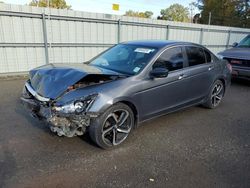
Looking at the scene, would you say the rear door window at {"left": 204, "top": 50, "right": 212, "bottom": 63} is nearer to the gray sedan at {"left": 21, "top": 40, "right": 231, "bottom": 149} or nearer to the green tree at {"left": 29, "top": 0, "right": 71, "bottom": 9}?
the gray sedan at {"left": 21, "top": 40, "right": 231, "bottom": 149}

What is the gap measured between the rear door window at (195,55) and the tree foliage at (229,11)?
35.4m

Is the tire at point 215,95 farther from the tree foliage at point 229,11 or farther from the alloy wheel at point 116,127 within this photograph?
the tree foliage at point 229,11

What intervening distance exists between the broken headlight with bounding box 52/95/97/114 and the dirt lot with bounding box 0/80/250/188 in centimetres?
68

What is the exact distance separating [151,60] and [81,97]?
1.44 meters

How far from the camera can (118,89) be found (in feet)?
10.5

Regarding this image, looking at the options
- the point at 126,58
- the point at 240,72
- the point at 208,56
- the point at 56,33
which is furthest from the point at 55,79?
the point at 240,72

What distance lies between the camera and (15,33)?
791cm

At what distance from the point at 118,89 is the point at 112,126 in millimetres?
580

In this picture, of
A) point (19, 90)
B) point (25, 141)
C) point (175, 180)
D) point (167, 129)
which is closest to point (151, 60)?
point (167, 129)

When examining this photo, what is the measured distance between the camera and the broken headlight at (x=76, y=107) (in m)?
2.91

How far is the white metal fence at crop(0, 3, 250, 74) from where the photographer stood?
7852mm

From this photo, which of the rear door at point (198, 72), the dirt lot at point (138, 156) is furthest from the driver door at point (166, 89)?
the dirt lot at point (138, 156)

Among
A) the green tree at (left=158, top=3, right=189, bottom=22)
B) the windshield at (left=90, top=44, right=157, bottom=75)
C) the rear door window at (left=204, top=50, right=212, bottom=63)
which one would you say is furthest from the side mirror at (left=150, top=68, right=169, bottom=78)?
the green tree at (left=158, top=3, right=189, bottom=22)

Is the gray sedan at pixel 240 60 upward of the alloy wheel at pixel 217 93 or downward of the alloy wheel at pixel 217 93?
upward
